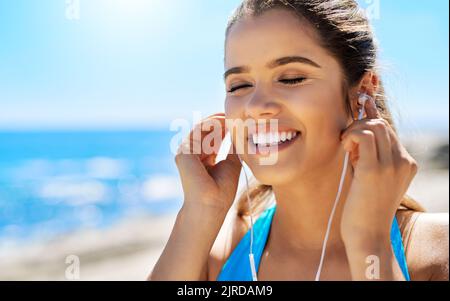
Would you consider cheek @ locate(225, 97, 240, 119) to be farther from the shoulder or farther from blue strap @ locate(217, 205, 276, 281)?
the shoulder

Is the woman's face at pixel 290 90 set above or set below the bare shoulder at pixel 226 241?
above

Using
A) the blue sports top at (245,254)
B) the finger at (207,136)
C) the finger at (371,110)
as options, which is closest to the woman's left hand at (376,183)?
the finger at (371,110)

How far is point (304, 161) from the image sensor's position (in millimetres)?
2924

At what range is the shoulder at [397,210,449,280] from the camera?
9.18 ft

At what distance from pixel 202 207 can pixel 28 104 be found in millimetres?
38485

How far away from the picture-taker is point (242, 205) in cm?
371

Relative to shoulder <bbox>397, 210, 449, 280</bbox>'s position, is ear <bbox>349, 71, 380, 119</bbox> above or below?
above

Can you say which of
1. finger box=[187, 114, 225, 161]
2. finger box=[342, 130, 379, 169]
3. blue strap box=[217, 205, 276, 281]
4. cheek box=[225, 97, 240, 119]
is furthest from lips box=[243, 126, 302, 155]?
blue strap box=[217, 205, 276, 281]

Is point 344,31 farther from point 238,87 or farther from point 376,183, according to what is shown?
point 376,183

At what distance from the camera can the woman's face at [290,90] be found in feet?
9.37

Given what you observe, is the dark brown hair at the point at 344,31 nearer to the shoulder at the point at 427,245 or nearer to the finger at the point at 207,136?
the shoulder at the point at 427,245

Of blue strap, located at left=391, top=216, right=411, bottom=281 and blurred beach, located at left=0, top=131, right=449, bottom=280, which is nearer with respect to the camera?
blue strap, located at left=391, top=216, right=411, bottom=281

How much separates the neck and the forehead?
660 millimetres
